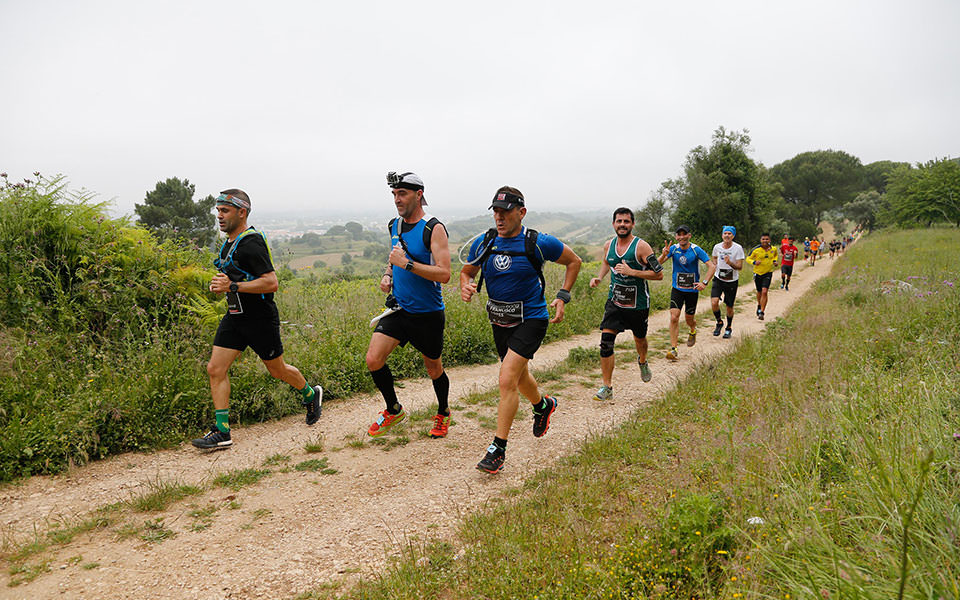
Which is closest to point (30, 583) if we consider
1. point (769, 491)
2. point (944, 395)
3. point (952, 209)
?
point (769, 491)

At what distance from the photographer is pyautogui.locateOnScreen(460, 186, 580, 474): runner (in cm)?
460

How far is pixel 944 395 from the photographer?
11.4 feet

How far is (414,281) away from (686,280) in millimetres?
6295

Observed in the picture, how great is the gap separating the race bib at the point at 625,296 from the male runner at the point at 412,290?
9.96 feet

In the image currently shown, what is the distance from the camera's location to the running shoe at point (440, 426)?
5449mm

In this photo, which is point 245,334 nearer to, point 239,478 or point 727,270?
point 239,478

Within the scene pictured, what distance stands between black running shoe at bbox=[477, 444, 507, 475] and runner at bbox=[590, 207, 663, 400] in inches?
104

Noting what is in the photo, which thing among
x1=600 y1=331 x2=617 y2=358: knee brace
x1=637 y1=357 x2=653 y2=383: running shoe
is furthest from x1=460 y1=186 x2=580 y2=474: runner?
x1=637 y1=357 x2=653 y2=383: running shoe

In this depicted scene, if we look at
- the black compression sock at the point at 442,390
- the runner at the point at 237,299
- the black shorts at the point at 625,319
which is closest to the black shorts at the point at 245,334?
the runner at the point at 237,299

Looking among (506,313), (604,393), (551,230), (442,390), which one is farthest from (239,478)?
(551,230)

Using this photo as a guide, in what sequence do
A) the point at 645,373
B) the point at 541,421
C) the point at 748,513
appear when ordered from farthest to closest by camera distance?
the point at 645,373 < the point at 541,421 < the point at 748,513

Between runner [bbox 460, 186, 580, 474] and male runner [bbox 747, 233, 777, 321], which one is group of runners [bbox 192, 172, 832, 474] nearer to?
runner [bbox 460, 186, 580, 474]

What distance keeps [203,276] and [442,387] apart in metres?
4.39

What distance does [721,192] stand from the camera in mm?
39562
